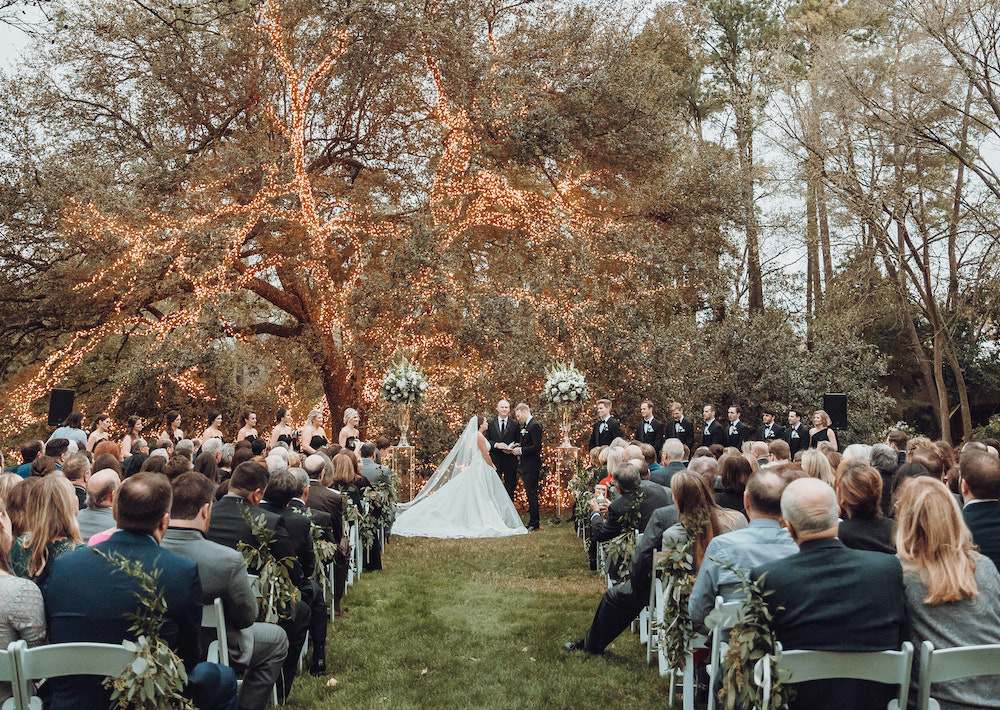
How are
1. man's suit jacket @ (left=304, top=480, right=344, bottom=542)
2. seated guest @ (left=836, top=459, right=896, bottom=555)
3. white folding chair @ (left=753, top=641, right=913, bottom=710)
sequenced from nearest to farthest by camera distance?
white folding chair @ (left=753, top=641, right=913, bottom=710), seated guest @ (left=836, top=459, right=896, bottom=555), man's suit jacket @ (left=304, top=480, right=344, bottom=542)

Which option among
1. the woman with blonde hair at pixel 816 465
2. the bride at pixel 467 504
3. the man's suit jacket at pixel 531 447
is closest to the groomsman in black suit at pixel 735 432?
the man's suit jacket at pixel 531 447

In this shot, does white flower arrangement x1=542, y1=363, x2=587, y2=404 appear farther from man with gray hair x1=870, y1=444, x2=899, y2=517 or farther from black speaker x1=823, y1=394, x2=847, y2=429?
man with gray hair x1=870, y1=444, x2=899, y2=517

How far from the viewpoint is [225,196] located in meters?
16.0

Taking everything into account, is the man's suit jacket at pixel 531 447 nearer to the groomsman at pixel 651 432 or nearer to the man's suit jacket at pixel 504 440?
the man's suit jacket at pixel 504 440

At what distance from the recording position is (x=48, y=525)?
3.42 meters

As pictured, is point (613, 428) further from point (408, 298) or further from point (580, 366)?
point (408, 298)

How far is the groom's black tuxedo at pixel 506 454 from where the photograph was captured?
38.5ft

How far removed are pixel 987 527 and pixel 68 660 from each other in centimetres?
396

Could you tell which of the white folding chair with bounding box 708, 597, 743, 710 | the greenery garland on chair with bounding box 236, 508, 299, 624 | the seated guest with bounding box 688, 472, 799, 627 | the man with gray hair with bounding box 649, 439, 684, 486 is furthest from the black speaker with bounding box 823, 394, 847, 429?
the greenery garland on chair with bounding box 236, 508, 299, 624

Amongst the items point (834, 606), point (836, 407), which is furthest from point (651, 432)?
point (834, 606)

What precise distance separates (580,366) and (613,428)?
336 cm

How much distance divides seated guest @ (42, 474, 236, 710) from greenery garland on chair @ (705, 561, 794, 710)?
192 centimetres

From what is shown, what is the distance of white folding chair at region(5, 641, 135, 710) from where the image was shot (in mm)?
2547

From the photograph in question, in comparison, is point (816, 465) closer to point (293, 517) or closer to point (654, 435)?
point (293, 517)
